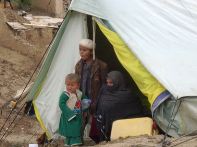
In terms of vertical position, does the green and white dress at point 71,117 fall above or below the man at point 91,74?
below

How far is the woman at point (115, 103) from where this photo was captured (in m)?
6.57

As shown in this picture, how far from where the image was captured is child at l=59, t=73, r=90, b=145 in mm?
6688

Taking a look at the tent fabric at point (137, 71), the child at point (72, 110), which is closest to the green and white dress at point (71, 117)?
the child at point (72, 110)

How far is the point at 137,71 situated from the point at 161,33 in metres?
0.71

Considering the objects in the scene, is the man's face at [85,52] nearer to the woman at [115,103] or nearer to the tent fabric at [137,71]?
the tent fabric at [137,71]

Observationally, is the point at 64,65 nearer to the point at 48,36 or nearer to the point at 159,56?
the point at 159,56

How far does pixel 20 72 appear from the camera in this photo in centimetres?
1402

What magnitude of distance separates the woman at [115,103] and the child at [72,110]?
26cm

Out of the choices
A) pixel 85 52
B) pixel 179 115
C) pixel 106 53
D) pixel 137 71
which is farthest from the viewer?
Answer: pixel 106 53

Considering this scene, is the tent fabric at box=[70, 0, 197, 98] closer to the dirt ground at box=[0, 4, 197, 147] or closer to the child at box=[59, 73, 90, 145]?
the dirt ground at box=[0, 4, 197, 147]

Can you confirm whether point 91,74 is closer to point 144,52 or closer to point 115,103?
point 115,103

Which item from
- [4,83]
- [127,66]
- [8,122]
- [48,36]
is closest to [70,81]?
[127,66]

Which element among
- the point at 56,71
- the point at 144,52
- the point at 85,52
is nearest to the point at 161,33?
the point at 144,52

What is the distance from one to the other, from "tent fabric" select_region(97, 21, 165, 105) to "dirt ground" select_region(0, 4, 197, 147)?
55 centimetres
